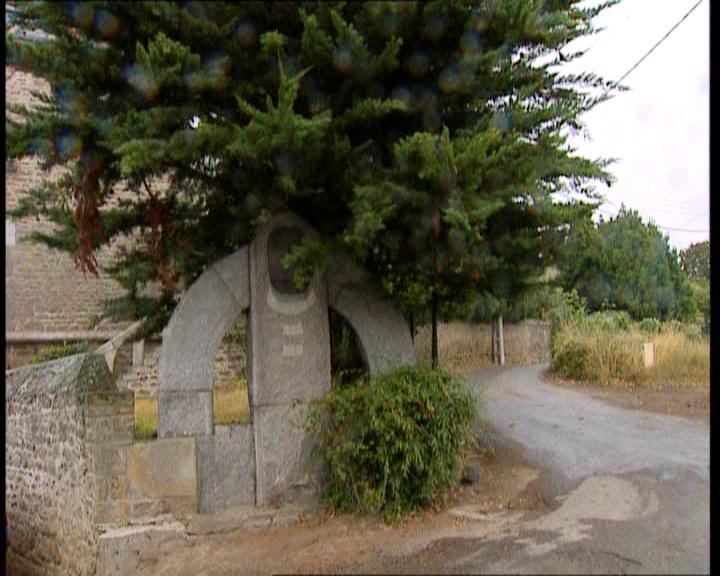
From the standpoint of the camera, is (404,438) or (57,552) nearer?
(404,438)

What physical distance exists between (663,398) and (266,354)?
4.66 metres

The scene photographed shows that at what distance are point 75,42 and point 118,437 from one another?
11.1 feet

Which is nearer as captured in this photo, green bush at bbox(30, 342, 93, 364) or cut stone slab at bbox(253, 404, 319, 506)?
cut stone slab at bbox(253, 404, 319, 506)

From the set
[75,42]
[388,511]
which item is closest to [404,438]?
[388,511]

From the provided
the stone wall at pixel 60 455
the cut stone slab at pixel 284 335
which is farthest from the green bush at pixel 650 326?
the stone wall at pixel 60 455

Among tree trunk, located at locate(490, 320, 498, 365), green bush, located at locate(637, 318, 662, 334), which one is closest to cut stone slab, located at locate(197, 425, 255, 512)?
tree trunk, located at locate(490, 320, 498, 365)

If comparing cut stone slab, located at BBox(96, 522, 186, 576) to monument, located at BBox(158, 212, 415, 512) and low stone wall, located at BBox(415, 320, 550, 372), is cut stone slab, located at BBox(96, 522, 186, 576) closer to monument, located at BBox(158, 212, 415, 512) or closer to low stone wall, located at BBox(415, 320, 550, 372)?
monument, located at BBox(158, 212, 415, 512)

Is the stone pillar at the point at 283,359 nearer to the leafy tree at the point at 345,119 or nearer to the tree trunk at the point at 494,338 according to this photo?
the leafy tree at the point at 345,119

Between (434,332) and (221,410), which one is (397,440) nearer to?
(434,332)

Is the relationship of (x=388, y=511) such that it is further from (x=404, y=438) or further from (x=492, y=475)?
(x=492, y=475)

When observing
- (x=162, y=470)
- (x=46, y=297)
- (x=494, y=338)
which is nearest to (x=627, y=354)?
(x=494, y=338)

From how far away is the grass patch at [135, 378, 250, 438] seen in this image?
6.16m

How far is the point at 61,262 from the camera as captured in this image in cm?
1365

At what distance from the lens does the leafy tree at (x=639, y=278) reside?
1143cm
